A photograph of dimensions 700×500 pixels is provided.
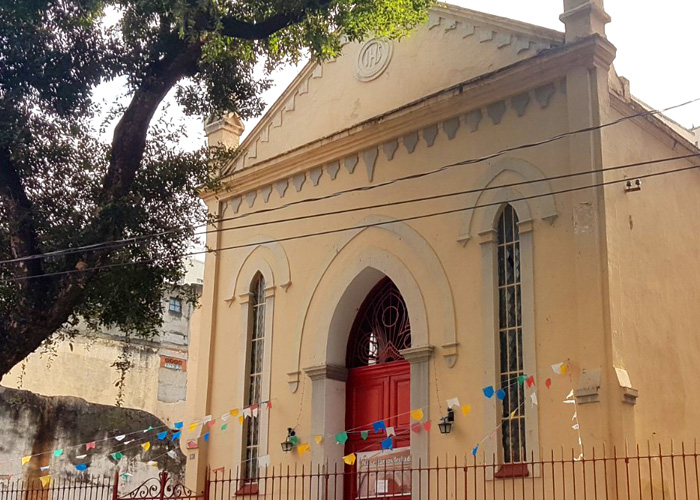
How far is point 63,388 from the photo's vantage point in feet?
87.2

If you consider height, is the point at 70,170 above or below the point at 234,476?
above

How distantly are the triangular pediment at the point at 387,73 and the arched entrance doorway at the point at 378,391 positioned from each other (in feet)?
9.09

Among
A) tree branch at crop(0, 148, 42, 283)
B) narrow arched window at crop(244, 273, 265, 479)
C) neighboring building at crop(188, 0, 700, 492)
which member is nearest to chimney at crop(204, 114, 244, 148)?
neighboring building at crop(188, 0, 700, 492)

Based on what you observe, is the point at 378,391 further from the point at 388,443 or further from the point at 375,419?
the point at 388,443

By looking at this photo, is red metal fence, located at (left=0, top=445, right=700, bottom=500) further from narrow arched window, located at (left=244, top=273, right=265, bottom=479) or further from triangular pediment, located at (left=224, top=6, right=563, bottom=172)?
triangular pediment, located at (left=224, top=6, right=563, bottom=172)

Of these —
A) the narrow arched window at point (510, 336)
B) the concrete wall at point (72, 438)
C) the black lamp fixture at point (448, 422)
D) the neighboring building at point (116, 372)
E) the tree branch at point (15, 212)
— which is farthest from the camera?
the neighboring building at point (116, 372)

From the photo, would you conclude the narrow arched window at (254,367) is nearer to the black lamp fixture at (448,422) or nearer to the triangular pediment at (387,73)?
the triangular pediment at (387,73)

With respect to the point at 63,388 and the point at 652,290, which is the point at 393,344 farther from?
the point at 63,388

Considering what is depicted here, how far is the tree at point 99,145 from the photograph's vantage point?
12.2 metres

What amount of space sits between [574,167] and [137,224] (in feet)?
18.3

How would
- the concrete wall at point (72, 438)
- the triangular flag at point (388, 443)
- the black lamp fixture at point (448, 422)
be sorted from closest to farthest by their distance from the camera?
the black lamp fixture at point (448, 422)
the triangular flag at point (388, 443)
the concrete wall at point (72, 438)

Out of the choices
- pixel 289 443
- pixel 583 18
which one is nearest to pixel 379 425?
pixel 289 443

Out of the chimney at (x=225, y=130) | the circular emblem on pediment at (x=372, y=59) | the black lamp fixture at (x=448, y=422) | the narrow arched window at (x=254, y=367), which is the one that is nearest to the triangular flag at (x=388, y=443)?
the black lamp fixture at (x=448, y=422)

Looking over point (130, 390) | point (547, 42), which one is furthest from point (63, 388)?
point (547, 42)
